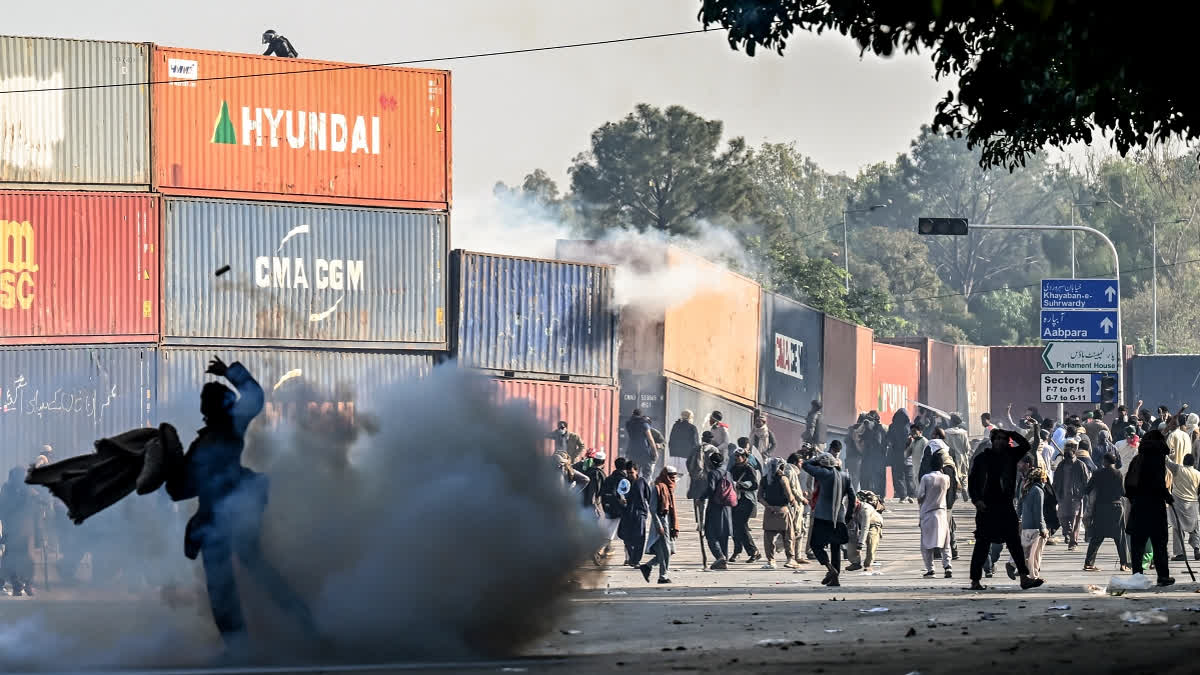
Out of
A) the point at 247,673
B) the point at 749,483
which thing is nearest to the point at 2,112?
the point at 749,483

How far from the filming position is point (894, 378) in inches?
1874

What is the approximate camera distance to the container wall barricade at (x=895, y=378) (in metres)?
45.7

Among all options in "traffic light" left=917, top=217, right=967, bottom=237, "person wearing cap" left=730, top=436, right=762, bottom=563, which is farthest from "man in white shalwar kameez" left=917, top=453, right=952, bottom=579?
"traffic light" left=917, top=217, right=967, bottom=237

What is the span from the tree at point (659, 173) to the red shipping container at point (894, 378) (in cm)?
2919

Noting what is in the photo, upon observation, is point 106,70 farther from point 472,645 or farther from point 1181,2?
point 1181,2

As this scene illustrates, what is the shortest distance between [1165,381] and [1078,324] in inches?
1042

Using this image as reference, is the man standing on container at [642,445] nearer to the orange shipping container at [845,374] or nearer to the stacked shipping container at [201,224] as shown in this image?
the stacked shipping container at [201,224]

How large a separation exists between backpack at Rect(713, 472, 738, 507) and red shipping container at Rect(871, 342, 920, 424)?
24.4m

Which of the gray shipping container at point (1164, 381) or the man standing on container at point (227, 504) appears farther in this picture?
the gray shipping container at point (1164, 381)

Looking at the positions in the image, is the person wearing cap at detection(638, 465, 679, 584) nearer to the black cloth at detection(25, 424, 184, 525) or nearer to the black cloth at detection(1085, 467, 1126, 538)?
the black cloth at detection(1085, 467, 1126, 538)

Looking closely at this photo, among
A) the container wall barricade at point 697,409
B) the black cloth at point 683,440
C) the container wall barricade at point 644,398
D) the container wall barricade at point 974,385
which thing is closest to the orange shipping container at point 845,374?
the container wall barricade at point 697,409

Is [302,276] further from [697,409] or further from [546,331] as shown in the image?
[697,409]

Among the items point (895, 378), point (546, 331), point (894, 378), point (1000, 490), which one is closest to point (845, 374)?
point (894, 378)

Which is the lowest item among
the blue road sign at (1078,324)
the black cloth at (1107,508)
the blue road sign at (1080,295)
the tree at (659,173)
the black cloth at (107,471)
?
the black cloth at (1107,508)
